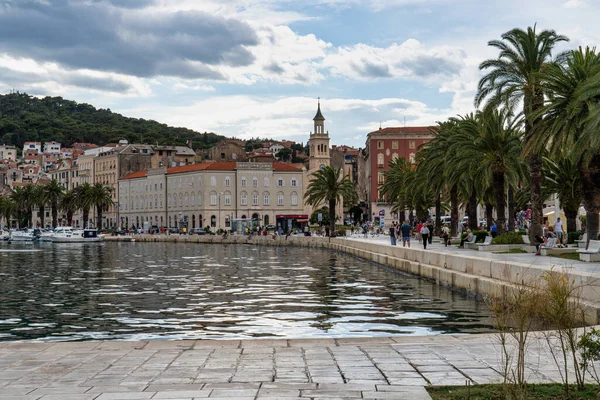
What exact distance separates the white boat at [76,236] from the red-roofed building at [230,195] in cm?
2408

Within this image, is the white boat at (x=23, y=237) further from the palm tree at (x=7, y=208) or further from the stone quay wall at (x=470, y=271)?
the stone quay wall at (x=470, y=271)

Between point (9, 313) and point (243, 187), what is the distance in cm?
11426

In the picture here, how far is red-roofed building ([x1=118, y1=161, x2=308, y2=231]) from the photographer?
134 meters

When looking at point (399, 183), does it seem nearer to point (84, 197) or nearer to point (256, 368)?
point (84, 197)

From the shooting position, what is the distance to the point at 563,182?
47.9 meters

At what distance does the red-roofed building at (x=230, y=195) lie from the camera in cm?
13450

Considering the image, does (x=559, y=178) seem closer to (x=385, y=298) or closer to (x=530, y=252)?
(x=530, y=252)

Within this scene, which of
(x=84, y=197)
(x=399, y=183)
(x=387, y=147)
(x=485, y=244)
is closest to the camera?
(x=485, y=244)

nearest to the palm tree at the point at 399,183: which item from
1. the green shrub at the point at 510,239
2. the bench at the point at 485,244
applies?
the bench at the point at 485,244

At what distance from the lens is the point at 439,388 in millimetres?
9062

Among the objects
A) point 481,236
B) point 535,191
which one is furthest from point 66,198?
point 535,191

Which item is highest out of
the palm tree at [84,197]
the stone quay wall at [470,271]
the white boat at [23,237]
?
the palm tree at [84,197]

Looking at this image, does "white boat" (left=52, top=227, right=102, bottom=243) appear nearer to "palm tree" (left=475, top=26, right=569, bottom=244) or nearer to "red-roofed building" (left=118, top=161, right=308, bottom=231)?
"red-roofed building" (left=118, top=161, right=308, bottom=231)

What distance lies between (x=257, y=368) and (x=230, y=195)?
414 feet
